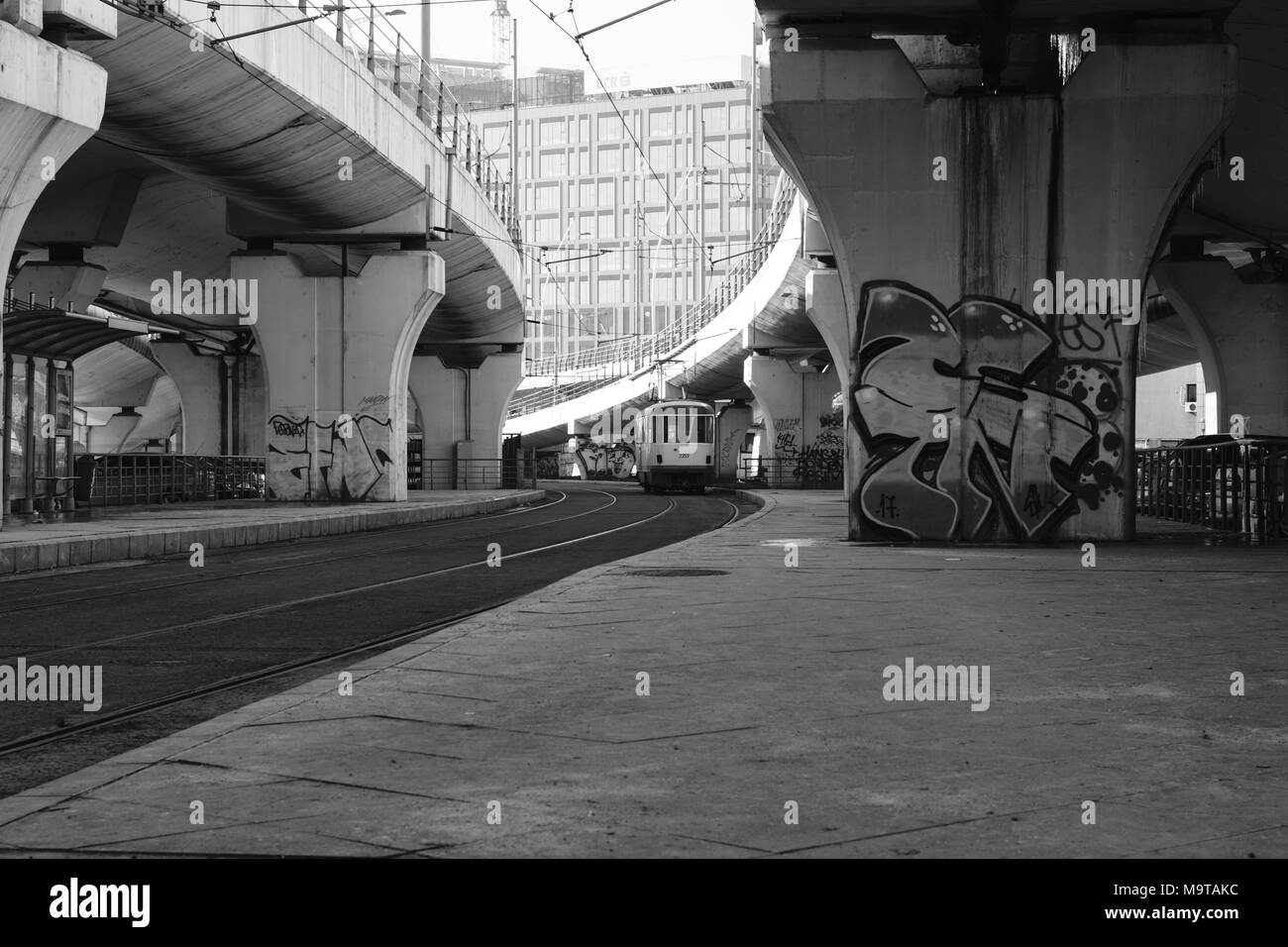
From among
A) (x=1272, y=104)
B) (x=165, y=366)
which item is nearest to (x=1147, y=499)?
(x=1272, y=104)

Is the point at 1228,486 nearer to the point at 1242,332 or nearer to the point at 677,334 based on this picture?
the point at 1242,332

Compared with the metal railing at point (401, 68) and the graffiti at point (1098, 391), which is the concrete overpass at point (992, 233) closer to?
the graffiti at point (1098, 391)

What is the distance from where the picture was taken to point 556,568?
51.6ft

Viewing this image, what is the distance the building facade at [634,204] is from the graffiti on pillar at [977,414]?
87.0m

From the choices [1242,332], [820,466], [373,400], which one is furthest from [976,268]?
[820,466]

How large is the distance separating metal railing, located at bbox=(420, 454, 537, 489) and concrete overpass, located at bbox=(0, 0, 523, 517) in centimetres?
735

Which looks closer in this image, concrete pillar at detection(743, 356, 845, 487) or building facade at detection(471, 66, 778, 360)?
concrete pillar at detection(743, 356, 845, 487)

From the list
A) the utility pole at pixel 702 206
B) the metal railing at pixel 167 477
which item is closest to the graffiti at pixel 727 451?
the metal railing at pixel 167 477

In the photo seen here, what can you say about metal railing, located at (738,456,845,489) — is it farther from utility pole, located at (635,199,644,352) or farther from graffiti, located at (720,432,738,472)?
utility pole, located at (635,199,644,352)

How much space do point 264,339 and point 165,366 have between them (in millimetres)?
19422

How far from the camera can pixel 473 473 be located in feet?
183

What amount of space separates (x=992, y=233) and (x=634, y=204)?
9441 cm

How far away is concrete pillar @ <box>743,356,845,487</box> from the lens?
55.9 m

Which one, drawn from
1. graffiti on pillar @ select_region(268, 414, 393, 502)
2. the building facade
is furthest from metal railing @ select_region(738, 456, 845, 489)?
the building facade
